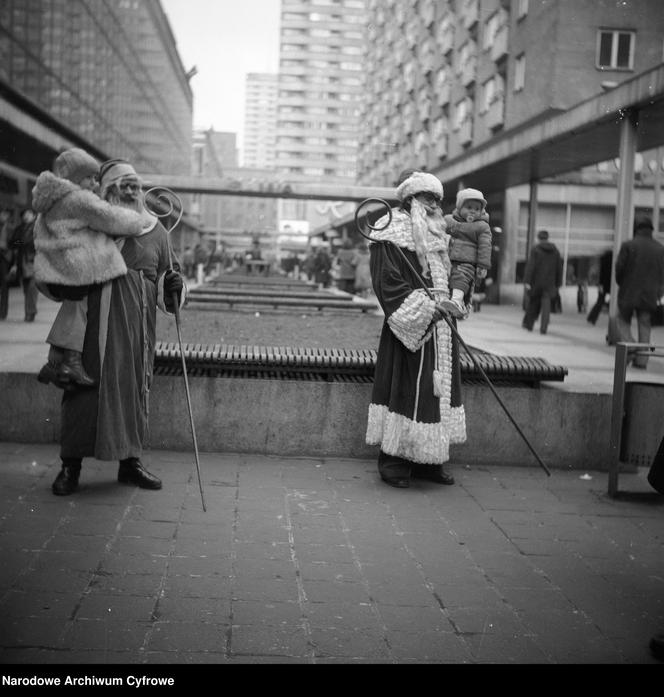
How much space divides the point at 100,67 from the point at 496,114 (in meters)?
14.0

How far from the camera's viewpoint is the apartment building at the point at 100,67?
25672mm

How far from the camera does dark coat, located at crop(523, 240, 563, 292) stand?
16.5 m

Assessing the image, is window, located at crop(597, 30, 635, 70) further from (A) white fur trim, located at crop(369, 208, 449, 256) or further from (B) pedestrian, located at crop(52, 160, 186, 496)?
(B) pedestrian, located at crop(52, 160, 186, 496)

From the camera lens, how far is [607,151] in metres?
18.4

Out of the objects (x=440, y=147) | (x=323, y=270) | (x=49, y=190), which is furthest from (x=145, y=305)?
(x=440, y=147)

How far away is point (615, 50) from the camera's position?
29328mm

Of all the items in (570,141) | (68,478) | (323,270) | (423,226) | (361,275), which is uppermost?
(570,141)

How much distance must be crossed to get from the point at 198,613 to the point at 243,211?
146m

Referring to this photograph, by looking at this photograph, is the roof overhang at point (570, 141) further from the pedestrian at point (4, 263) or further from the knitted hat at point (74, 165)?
the knitted hat at point (74, 165)

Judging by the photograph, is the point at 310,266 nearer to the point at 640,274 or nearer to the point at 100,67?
the point at 100,67

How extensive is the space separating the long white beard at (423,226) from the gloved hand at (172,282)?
4.69 feet

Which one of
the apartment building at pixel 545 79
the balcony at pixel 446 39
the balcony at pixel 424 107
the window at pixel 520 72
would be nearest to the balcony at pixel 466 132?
the apartment building at pixel 545 79

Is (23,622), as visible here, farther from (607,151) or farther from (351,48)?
(351,48)
